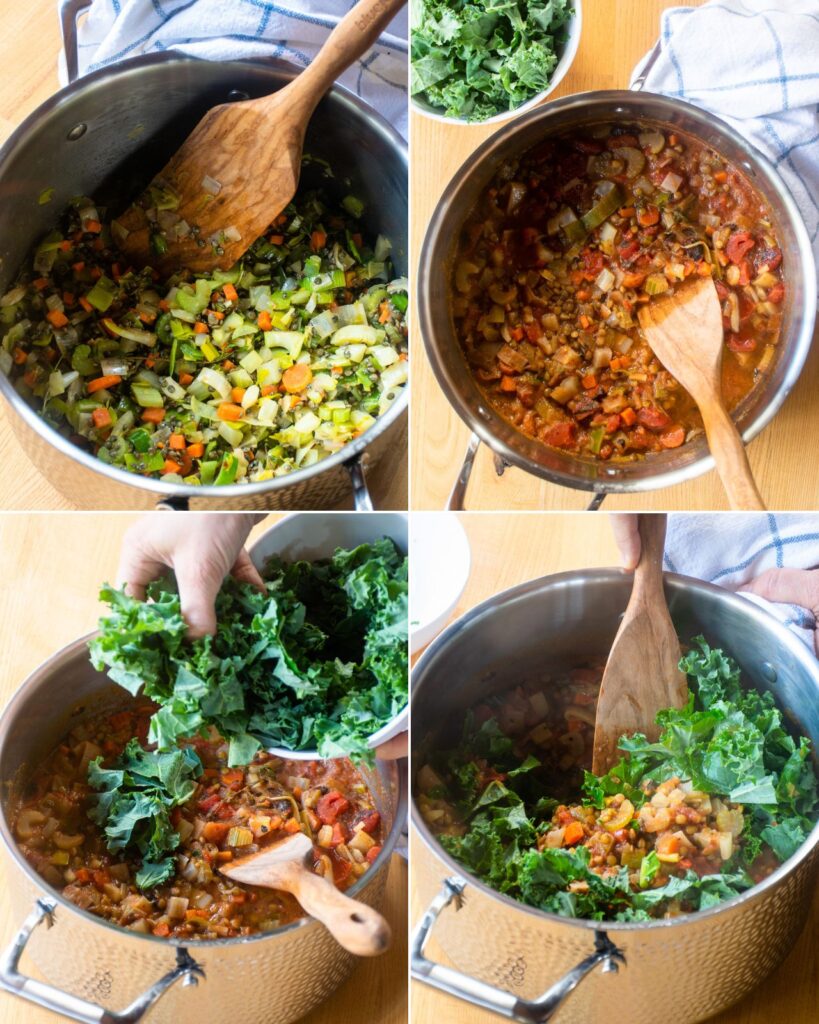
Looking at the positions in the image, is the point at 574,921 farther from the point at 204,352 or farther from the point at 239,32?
the point at 239,32

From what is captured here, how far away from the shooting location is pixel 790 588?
109 centimetres

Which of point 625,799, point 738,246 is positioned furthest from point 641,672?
point 738,246

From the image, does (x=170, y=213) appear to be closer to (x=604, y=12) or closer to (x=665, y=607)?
(x=604, y=12)

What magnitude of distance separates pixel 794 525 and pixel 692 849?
358 mm

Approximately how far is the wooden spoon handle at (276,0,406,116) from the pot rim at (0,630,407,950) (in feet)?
1.93

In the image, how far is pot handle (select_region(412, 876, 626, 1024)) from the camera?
1023mm

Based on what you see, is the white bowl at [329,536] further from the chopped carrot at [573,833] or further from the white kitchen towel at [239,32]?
the white kitchen towel at [239,32]

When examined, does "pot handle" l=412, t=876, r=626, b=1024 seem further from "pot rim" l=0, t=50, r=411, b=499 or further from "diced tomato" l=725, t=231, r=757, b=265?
"diced tomato" l=725, t=231, r=757, b=265

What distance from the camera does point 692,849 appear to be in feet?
3.38

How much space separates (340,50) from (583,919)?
90 cm

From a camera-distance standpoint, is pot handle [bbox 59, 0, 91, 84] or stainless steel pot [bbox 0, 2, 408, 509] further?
pot handle [bbox 59, 0, 91, 84]

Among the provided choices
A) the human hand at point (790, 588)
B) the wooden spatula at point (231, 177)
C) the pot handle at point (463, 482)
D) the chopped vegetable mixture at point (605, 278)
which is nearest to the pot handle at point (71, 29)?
the wooden spatula at point (231, 177)

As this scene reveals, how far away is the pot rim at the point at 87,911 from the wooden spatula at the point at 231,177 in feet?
1.35

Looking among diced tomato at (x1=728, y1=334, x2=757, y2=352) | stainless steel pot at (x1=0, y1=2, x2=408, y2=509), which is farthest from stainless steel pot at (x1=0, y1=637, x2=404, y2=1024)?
diced tomato at (x1=728, y1=334, x2=757, y2=352)
